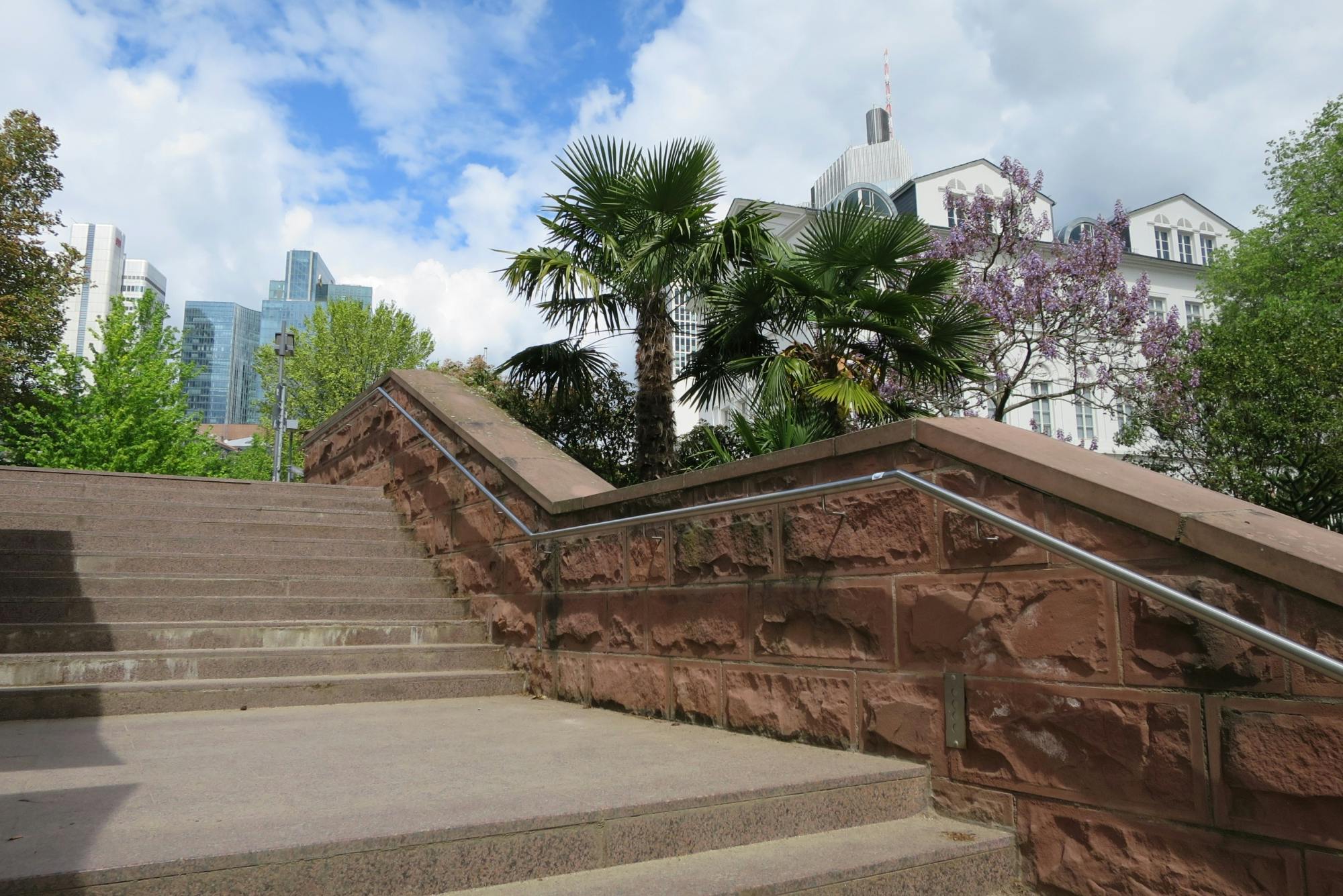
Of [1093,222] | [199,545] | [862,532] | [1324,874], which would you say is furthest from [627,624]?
[1093,222]

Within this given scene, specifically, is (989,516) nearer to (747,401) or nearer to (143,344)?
(747,401)

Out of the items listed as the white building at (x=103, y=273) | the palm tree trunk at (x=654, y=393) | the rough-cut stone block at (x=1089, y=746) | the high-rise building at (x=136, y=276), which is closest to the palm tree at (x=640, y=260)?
the palm tree trunk at (x=654, y=393)

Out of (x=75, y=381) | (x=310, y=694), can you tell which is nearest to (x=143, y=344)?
(x=75, y=381)

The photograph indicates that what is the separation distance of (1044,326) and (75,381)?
22.5 m

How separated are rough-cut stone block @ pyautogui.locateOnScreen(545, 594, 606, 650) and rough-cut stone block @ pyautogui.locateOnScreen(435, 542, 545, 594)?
0.28 meters

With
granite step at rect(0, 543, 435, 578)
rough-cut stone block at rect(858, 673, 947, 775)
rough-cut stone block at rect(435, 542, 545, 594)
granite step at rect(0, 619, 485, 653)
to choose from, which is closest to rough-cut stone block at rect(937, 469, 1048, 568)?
rough-cut stone block at rect(858, 673, 947, 775)

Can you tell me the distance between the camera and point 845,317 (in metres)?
8.27

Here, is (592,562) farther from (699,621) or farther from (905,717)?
(905,717)

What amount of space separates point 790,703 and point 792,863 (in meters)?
1.21

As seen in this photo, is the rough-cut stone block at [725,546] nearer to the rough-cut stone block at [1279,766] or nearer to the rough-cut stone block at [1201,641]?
the rough-cut stone block at [1201,641]

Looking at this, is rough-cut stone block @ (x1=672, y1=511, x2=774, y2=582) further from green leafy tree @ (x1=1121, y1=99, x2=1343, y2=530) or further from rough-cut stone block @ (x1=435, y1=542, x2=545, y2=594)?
green leafy tree @ (x1=1121, y1=99, x2=1343, y2=530)

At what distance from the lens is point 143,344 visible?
23578mm

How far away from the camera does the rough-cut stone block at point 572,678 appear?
5184mm

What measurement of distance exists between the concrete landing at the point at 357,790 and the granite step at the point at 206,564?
187cm
